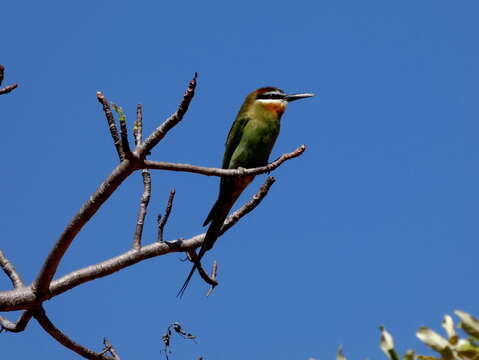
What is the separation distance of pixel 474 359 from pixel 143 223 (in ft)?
9.08

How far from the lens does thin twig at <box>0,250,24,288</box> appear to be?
3.67 meters

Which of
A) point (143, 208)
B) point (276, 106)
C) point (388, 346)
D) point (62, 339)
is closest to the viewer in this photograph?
point (388, 346)

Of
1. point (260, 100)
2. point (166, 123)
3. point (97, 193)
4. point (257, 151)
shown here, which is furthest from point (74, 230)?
point (260, 100)

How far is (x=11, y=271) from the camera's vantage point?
3.75m

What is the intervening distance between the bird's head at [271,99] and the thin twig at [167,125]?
94.3 inches

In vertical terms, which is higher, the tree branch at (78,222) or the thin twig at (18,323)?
the thin twig at (18,323)

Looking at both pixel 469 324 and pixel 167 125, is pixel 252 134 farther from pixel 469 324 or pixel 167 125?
pixel 469 324

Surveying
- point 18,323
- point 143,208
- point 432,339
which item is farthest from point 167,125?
point 432,339

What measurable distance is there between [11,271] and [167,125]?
1.36 meters

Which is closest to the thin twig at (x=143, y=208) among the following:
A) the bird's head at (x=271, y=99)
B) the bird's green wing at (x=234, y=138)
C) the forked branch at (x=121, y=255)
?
the forked branch at (x=121, y=255)

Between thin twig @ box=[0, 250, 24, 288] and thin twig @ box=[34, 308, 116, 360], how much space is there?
185mm

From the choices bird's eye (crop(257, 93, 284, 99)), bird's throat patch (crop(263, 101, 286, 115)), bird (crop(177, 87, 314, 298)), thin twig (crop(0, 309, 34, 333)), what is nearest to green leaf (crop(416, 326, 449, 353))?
thin twig (crop(0, 309, 34, 333))

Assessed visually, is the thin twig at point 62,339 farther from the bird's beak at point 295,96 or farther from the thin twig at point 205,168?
the bird's beak at point 295,96

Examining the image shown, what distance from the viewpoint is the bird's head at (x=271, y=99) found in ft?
17.6
